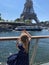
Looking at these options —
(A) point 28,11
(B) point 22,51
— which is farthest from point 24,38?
(A) point 28,11

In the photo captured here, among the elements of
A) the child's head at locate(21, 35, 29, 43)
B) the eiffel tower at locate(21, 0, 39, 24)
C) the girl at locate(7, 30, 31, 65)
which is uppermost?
the child's head at locate(21, 35, 29, 43)

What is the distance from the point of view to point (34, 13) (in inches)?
4178

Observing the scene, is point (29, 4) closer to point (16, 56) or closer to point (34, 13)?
point (34, 13)

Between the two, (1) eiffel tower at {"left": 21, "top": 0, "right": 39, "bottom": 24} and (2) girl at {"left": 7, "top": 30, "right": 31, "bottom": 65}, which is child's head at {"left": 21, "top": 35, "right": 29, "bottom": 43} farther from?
(1) eiffel tower at {"left": 21, "top": 0, "right": 39, "bottom": 24}

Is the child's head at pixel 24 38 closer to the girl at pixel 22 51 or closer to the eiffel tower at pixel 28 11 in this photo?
the girl at pixel 22 51

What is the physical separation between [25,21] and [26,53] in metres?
116

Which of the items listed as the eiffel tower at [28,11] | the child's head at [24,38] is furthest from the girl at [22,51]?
the eiffel tower at [28,11]

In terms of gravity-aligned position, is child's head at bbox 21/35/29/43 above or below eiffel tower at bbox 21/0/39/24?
above

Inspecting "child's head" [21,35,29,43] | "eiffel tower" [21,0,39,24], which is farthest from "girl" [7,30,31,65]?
"eiffel tower" [21,0,39,24]

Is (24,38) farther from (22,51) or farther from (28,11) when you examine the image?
(28,11)

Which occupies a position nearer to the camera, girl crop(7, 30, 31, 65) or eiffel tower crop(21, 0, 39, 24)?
girl crop(7, 30, 31, 65)

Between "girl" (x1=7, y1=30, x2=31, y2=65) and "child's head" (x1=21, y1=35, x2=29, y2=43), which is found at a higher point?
"child's head" (x1=21, y1=35, x2=29, y2=43)

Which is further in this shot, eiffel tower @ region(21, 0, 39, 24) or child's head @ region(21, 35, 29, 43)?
eiffel tower @ region(21, 0, 39, 24)

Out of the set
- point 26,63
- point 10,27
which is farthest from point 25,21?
point 26,63
